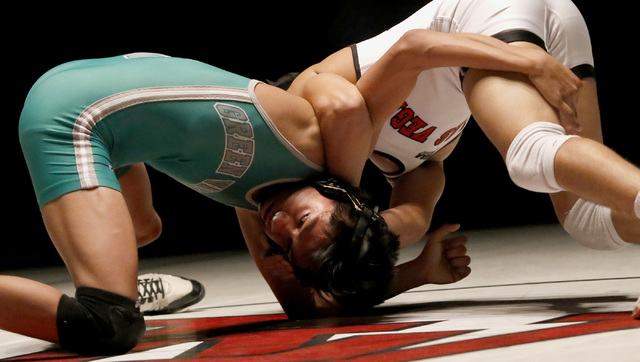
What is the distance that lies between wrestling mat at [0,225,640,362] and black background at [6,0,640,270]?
192cm

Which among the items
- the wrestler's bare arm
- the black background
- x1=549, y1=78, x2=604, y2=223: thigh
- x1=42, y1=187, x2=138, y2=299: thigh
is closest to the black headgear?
the wrestler's bare arm

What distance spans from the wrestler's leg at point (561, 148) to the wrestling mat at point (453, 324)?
239 mm

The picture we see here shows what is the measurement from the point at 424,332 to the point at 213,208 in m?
3.99

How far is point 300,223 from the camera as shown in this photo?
1.75 metres

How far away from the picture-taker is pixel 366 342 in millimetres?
1426

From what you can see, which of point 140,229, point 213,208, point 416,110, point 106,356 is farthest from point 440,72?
point 213,208

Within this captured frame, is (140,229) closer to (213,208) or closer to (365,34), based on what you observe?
(365,34)

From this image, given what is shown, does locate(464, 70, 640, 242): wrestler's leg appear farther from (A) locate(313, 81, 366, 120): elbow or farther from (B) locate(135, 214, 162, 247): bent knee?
(B) locate(135, 214, 162, 247): bent knee

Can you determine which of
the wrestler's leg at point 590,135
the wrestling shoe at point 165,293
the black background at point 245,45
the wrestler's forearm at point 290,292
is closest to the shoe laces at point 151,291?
the wrestling shoe at point 165,293

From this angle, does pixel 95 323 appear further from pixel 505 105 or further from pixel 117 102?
pixel 505 105

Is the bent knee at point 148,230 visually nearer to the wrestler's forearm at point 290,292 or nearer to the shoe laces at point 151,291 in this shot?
the shoe laces at point 151,291

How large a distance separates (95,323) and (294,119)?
2.05 ft

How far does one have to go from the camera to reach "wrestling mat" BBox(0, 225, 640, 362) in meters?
1.27

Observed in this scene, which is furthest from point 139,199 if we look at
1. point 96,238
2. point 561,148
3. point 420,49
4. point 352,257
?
point 561,148
